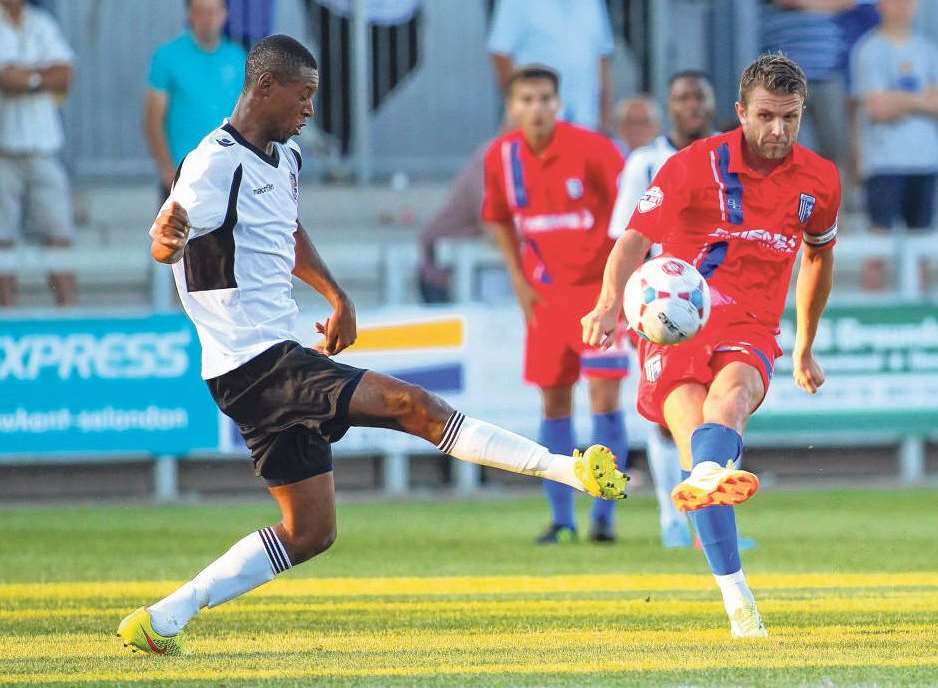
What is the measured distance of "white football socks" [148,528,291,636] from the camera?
19.2 feet

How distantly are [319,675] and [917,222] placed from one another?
9444 mm

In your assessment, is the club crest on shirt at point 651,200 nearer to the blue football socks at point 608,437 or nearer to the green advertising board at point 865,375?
the blue football socks at point 608,437

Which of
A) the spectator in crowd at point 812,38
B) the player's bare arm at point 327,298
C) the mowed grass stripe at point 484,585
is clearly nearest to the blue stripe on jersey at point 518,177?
the mowed grass stripe at point 484,585

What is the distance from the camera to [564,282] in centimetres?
990

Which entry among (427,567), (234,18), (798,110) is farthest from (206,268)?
(234,18)

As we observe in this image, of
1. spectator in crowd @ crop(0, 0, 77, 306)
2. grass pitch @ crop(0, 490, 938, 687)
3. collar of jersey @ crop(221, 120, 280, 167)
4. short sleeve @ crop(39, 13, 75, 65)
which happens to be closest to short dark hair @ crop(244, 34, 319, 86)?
collar of jersey @ crop(221, 120, 280, 167)

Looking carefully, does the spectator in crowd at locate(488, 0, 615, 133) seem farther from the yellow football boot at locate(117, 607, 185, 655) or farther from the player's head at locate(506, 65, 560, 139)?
the yellow football boot at locate(117, 607, 185, 655)

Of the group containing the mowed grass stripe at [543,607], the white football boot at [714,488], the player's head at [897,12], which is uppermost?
the player's head at [897,12]

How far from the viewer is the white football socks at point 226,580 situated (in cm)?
584

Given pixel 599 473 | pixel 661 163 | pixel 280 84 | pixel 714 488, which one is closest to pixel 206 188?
pixel 280 84

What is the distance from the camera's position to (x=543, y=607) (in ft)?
23.6

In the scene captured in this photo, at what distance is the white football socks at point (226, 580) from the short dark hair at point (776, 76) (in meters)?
2.23

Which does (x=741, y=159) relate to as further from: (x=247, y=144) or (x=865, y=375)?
(x=865, y=375)

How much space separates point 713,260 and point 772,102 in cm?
62
